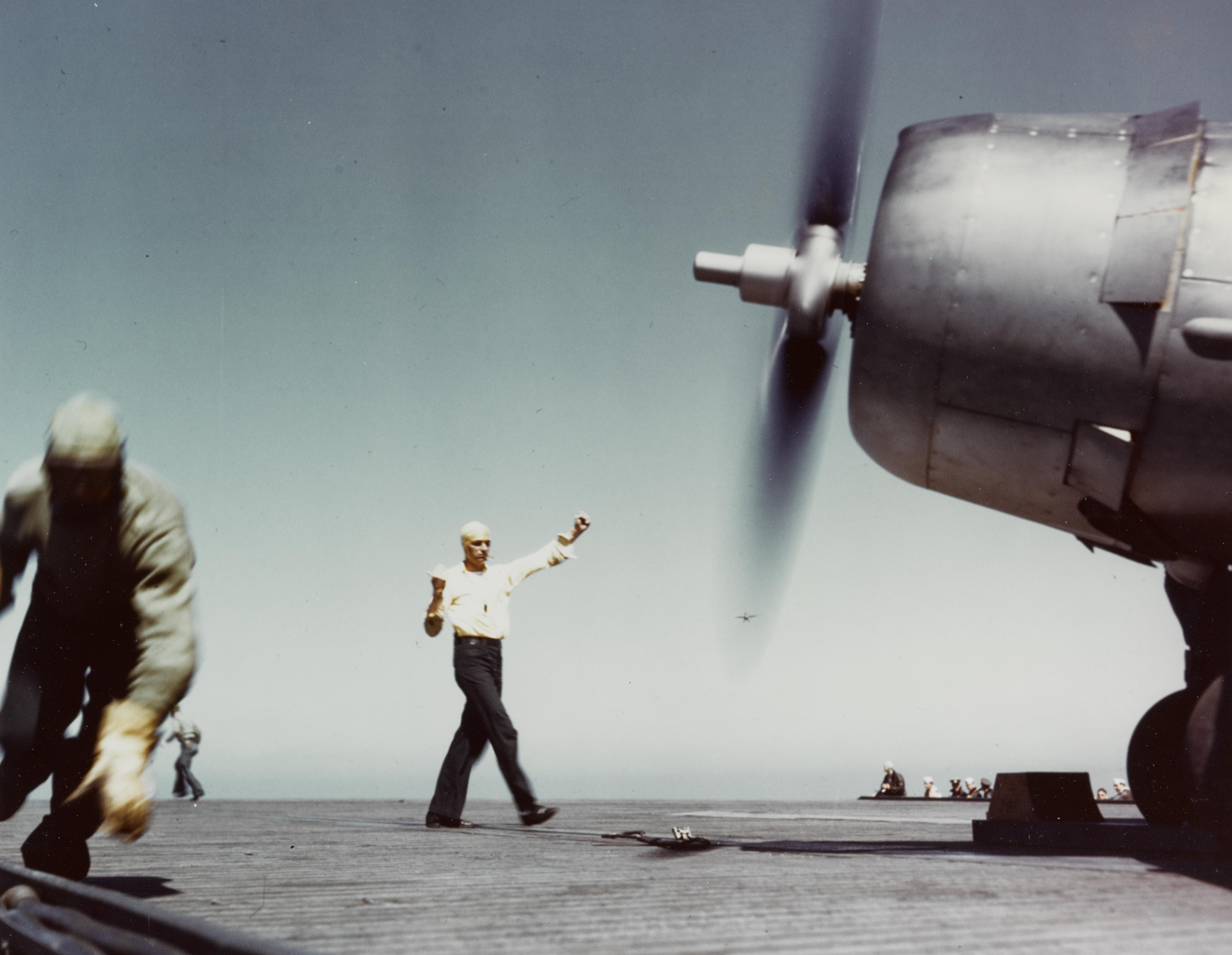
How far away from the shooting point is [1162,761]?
5.72 m

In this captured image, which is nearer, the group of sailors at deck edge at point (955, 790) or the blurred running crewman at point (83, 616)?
the blurred running crewman at point (83, 616)

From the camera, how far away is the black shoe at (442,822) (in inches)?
288

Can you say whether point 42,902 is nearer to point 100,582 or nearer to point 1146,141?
point 100,582

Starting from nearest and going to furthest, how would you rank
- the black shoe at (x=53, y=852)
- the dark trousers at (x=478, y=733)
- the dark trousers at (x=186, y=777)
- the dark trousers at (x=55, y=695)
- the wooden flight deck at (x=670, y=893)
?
the wooden flight deck at (x=670, y=893), the black shoe at (x=53, y=852), the dark trousers at (x=55, y=695), the dark trousers at (x=478, y=733), the dark trousers at (x=186, y=777)

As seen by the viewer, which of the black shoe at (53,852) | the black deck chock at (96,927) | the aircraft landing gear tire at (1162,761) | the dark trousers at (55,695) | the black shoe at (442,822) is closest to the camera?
the black deck chock at (96,927)

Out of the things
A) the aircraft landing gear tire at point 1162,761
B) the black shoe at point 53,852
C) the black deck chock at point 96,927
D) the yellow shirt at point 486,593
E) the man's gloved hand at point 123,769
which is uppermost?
the yellow shirt at point 486,593

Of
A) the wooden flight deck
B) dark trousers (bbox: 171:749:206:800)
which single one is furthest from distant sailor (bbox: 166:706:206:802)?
the wooden flight deck

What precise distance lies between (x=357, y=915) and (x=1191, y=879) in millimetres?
2798

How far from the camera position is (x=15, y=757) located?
11.3 feet

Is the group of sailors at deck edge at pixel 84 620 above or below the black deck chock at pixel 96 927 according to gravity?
above

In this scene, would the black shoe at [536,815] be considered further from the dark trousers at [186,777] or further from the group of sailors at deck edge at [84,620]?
the dark trousers at [186,777]

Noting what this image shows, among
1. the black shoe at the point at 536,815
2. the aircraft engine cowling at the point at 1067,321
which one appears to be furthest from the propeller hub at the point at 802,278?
the black shoe at the point at 536,815

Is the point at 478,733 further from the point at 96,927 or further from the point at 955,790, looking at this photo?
the point at 955,790

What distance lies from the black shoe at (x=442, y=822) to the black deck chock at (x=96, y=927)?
14.0 feet
